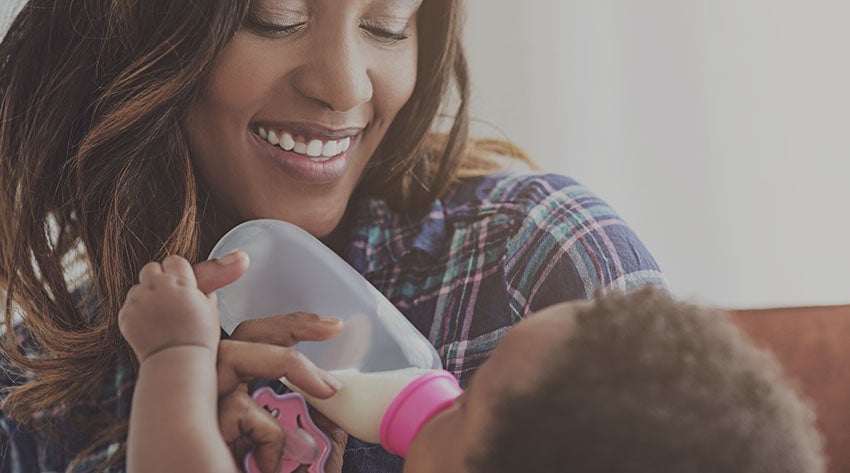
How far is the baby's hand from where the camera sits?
975 millimetres

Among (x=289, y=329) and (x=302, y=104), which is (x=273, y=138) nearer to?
(x=302, y=104)

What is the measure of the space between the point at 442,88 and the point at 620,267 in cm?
38

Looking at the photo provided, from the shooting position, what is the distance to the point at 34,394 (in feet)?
4.36

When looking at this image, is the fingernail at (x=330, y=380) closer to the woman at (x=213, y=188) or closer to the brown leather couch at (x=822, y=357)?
the woman at (x=213, y=188)

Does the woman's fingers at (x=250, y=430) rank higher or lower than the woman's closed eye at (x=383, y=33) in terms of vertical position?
lower

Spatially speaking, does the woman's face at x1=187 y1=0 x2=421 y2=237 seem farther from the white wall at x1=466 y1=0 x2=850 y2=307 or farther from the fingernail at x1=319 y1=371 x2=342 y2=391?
the white wall at x1=466 y1=0 x2=850 y2=307

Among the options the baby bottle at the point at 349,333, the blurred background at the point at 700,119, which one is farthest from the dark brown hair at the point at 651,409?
the blurred background at the point at 700,119

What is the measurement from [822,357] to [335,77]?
85 centimetres

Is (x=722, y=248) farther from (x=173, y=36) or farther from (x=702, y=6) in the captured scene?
(x=173, y=36)

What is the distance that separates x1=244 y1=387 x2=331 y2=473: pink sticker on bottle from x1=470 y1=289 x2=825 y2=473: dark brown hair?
0.25 metres

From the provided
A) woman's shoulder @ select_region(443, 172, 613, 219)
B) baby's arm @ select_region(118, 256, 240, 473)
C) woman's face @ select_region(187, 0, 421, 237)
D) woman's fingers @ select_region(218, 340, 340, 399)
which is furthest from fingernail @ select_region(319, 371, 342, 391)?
woman's shoulder @ select_region(443, 172, 613, 219)

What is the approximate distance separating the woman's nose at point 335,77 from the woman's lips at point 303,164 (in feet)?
0.30

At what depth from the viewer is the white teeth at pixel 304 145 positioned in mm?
1301

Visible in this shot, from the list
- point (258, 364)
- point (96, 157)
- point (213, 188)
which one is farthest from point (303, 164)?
point (258, 364)
